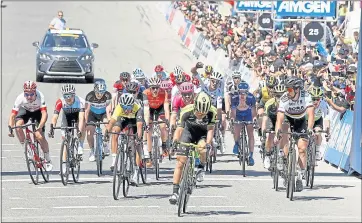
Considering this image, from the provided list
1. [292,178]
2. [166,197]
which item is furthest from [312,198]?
[166,197]

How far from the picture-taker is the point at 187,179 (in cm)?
1650

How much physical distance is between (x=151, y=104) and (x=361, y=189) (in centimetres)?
524

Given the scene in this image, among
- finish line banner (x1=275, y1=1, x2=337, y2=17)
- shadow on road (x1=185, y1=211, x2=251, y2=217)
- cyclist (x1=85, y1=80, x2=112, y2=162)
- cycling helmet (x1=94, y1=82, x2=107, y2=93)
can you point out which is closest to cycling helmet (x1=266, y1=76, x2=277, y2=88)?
cyclist (x1=85, y1=80, x2=112, y2=162)

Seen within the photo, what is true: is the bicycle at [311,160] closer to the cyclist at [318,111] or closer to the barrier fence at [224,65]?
the cyclist at [318,111]

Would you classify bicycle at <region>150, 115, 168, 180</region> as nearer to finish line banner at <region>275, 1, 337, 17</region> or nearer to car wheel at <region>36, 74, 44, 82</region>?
finish line banner at <region>275, 1, 337, 17</region>

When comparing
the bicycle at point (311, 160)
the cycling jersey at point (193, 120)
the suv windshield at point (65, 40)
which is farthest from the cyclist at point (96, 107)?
the suv windshield at point (65, 40)

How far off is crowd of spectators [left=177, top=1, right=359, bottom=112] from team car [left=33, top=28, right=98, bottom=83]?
16.0 feet

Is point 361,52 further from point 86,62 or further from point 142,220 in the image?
point 86,62

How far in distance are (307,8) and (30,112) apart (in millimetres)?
13083

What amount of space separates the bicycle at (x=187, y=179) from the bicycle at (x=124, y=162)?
1747 millimetres

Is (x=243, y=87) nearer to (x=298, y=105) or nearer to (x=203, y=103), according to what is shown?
(x=298, y=105)

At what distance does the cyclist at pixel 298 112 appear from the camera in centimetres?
1894

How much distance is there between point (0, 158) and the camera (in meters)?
25.2

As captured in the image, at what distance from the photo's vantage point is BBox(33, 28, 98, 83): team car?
39.8 metres
